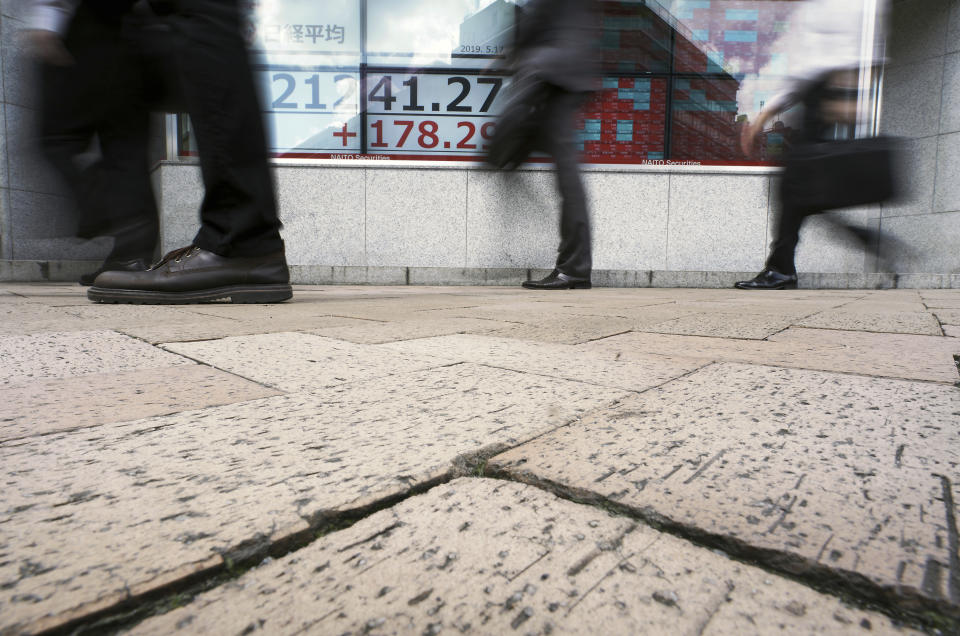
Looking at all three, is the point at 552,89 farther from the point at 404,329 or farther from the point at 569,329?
the point at 404,329

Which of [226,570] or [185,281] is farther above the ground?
[185,281]

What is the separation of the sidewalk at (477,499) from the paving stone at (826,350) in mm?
59

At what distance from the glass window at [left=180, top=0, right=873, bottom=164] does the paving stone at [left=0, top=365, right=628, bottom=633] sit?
18.7ft

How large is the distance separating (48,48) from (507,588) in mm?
2987

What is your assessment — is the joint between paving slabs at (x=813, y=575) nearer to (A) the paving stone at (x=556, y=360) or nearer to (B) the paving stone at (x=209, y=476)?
(B) the paving stone at (x=209, y=476)

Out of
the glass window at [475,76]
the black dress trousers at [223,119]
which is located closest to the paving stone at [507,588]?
the black dress trousers at [223,119]

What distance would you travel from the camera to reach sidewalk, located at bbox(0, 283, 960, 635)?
410 millimetres

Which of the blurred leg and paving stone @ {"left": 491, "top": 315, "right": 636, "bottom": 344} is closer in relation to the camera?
paving stone @ {"left": 491, "top": 315, "right": 636, "bottom": 344}

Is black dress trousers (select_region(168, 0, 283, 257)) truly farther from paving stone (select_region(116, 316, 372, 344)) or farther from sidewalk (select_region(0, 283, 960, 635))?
sidewalk (select_region(0, 283, 960, 635))

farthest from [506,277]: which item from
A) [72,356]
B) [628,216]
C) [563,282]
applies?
[72,356]

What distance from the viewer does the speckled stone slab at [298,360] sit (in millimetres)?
1081

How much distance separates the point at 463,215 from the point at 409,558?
5.78m

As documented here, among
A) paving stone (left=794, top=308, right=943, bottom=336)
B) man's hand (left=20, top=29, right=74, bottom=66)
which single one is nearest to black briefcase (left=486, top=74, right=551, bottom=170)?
paving stone (left=794, top=308, right=943, bottom=336)

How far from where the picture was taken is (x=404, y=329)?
5.91ft
